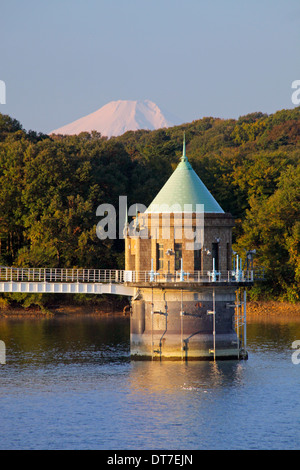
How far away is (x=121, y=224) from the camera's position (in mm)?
110500

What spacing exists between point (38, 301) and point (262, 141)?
7198cm

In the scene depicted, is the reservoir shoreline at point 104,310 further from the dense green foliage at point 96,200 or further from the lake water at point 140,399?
the lake water at point 140,399

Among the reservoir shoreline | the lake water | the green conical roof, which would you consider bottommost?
the lake water

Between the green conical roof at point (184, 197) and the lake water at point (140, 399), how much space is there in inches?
456

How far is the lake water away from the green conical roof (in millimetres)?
11595

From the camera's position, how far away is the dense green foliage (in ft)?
335

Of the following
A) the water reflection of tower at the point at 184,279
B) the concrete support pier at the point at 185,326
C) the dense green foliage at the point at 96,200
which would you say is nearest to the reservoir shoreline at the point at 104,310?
the dense green foliage at the point at 96,200

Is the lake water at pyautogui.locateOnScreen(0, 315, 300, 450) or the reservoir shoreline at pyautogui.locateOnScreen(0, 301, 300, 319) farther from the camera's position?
the reservoir shoreline at pyautogui.locateOnScreen(0, 301, 300, 319)

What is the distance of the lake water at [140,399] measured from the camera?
4581cm

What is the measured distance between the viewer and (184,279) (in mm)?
66062

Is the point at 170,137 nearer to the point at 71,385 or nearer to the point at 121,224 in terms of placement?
the point at 121,224

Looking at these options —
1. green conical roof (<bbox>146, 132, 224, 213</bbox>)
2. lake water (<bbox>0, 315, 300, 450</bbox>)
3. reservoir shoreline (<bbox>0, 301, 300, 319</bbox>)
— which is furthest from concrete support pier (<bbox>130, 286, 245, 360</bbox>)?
reservoir shoreline (<bbox>0, 301, 300, 319</bbox>)

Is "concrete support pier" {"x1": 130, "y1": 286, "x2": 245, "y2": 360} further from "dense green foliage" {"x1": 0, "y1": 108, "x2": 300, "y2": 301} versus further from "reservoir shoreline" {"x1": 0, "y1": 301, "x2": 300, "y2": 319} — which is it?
"dense green foliage" {"x1": 0, "y1": 108, "x2": 300, "y2": 301}

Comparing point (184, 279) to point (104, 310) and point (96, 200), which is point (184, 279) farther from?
point (96, 200)
